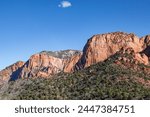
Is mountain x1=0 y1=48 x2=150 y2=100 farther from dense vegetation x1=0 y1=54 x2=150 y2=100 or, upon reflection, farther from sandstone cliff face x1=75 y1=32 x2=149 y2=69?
sandstone cliff face x1=75 y1=32 x2=149 y2=69

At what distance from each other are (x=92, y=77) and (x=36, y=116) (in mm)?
74159

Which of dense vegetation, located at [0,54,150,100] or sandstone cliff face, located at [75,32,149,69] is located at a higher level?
sandstone cliff face, located at [75,32,149,69]

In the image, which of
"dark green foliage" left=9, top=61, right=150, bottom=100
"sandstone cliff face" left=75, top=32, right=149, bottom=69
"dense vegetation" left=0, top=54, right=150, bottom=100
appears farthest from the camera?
"sandstone cliff face" left=75, top=32, right=149, bottom=69

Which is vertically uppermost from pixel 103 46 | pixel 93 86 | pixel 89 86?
pixel 103 46

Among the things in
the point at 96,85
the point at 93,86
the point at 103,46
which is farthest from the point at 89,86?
the point at 103,46

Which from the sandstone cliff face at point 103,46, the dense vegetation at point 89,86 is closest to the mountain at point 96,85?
the dense vegetation at point 89,86

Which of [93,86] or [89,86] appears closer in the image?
[93,86]

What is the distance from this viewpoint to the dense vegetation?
75188 mm

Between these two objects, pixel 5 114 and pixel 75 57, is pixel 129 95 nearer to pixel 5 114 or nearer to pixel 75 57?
pixel 5 114

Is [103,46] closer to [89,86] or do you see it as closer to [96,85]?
[89,86]

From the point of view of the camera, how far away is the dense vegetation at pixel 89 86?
75188 mm

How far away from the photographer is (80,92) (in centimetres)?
8006

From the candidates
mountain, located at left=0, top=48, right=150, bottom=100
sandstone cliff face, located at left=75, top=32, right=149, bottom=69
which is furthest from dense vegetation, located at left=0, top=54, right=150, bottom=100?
sandstone cliff face, located at left=75, top=32, right=149, bottom=69

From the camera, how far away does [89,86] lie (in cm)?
8444
